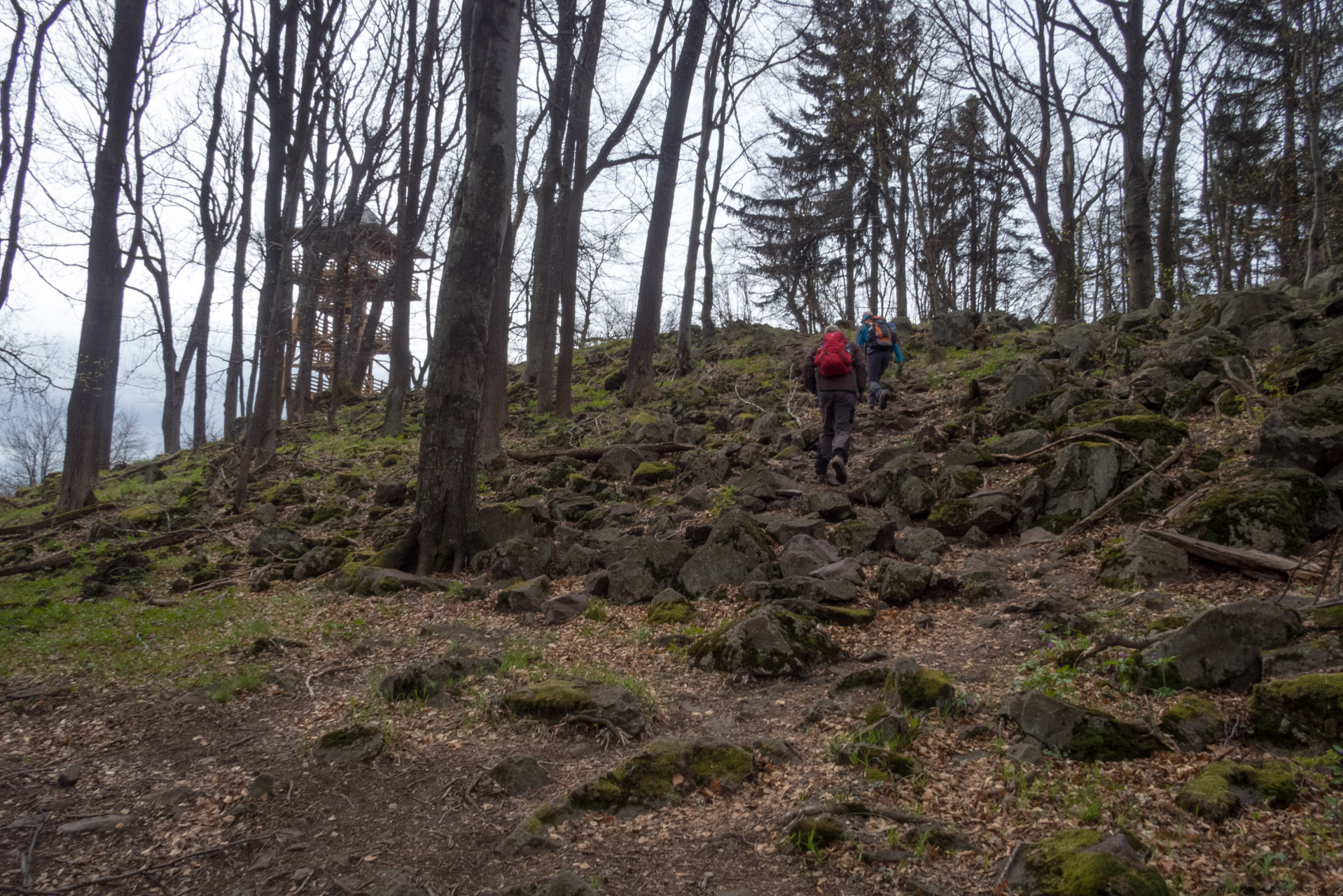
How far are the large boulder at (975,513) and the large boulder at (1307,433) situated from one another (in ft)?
Result: 6.34

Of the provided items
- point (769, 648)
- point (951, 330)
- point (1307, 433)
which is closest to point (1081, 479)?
point (1307, 433)

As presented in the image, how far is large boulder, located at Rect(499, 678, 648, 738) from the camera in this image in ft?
13.6

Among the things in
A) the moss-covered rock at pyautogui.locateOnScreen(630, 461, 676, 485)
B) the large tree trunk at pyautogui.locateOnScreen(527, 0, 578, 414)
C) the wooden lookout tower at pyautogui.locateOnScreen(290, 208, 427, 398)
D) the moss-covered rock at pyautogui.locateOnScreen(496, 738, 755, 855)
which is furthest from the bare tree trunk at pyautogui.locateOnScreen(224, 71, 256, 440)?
the moss-covered rock at pyautogui.locateOnScreen(496, 738, 755, 855)

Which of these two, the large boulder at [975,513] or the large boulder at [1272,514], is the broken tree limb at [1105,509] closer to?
the large boulder at [975,513]

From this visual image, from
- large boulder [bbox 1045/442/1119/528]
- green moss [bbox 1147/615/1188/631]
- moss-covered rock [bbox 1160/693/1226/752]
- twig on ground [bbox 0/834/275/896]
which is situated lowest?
twig on ground [bbox 0/834/275/896]

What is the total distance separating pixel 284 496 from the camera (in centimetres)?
1210

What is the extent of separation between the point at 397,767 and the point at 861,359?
7577 millimetres

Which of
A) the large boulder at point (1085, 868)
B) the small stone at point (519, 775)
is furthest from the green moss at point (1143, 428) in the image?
the small stone at point (519, 775)

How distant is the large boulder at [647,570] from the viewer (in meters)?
6.79

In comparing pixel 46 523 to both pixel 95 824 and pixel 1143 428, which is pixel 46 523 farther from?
pixel 1143 428

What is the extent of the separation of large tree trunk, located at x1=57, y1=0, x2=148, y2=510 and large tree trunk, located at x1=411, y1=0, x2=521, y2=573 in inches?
347

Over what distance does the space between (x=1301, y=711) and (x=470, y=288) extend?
7.28m

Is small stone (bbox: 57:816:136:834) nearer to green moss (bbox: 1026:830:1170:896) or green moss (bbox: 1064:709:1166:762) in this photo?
green moss (bbox: 1026:830:1170:896)

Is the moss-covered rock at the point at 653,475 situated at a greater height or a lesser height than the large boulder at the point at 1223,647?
greater
